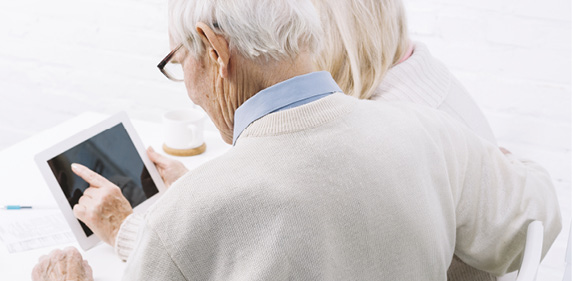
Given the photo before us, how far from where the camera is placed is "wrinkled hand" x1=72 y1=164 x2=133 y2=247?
3.40 ft

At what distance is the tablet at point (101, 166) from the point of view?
3.45 feet

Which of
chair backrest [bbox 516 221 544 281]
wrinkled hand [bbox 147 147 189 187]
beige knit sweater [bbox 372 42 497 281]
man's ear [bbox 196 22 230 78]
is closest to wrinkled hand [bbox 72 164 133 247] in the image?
wrinkled hand [bbox 147 147 189 187]

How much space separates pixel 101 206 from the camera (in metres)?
1.04

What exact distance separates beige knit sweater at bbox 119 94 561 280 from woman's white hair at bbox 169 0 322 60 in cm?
9

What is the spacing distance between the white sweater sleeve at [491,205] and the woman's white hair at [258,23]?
0.31 m

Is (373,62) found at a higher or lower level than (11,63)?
lower

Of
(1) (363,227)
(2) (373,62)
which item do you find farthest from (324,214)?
(2) (373,62)

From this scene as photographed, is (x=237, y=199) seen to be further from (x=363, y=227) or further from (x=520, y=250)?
(x=520, y=250)

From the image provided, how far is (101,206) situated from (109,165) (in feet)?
0.40

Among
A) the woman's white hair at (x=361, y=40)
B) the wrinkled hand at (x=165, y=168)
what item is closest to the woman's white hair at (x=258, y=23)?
the woman's white hair at (x=361, y=40)

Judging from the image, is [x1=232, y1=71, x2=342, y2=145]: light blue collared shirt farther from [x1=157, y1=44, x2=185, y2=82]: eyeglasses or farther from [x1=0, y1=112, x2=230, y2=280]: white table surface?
[x1=0, y1=112, x2=230, y2=280]: white table surface

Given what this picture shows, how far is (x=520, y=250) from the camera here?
0.95m

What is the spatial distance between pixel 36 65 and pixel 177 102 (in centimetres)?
63

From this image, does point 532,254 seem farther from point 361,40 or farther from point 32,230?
point 32,230
